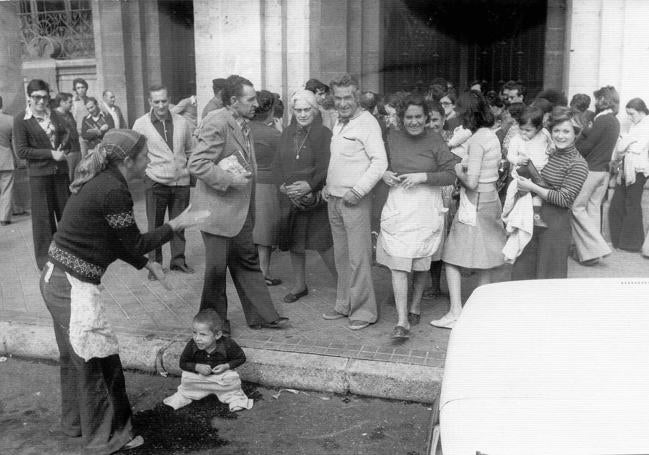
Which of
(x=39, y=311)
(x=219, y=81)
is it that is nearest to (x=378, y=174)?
(x=219, y=81)

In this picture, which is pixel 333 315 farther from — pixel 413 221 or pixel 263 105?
pixel 263 105

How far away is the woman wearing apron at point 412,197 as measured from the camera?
567 cm

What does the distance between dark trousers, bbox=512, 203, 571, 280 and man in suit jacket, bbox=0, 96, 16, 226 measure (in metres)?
7.70

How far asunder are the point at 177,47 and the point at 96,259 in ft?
43.9

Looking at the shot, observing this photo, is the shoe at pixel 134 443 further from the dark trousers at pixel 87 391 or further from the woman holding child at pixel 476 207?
the woman holding child at pixel 476 207

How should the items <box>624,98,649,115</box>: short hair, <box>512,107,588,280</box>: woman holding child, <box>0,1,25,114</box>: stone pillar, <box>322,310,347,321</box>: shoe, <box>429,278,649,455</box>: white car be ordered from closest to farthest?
<box>429,278,649,455</box>: white car
<box>512,107,588,280</box>: woman holding child
<box>322,310,347,321</box>: shoe
<box>624,98,649,115</box>: short hair
<box>0,1,25,114</box>: stone pillar

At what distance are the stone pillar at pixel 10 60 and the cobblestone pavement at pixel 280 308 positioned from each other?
3.88 meters

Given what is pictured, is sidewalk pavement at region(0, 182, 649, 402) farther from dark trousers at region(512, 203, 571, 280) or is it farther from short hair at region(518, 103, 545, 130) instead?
short hair at region(518, 103, 545, 130)

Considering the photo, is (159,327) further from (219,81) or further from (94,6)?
(94,6)

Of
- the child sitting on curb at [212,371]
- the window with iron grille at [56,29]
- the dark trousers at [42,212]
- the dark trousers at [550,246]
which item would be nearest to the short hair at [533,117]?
the dark trousers at [550,246]

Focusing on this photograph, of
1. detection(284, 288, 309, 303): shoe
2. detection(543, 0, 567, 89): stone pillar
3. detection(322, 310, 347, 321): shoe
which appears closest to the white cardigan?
detection(284, 288, 309, 303): shoe

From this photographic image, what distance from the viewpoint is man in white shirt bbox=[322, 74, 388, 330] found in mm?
5820

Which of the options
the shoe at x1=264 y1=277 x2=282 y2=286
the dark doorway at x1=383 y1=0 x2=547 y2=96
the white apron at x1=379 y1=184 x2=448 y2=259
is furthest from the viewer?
the dark doorway at x1=383 y1=0 x2=547 y2=96

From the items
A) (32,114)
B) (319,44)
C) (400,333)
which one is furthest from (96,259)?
(319,44)
